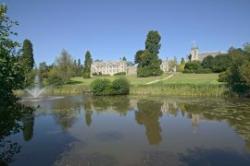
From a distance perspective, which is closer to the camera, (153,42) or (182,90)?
(182,90)

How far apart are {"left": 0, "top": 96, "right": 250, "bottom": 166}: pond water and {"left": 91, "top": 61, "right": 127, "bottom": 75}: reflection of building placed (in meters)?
96.3

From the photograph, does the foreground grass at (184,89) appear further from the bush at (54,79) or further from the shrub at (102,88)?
the bush at (54,79)

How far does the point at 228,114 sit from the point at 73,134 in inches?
558

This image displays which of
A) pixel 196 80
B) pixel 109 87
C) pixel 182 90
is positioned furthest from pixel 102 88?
pixel 196 80

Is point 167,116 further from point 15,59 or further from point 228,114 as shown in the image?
point 15,59

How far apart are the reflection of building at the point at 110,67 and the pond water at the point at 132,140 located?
96288mm

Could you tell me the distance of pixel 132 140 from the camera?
1451 cm

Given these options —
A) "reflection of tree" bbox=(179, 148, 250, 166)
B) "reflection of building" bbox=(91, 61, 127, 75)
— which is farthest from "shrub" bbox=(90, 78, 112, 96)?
"reflection of building" bbox=(91, 61, 127, 75)

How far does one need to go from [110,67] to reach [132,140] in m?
108

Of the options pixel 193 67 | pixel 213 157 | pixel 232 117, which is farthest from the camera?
pixel 193 67

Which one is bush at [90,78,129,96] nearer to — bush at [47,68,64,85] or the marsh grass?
the marsh grass

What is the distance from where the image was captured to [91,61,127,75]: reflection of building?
119 metres

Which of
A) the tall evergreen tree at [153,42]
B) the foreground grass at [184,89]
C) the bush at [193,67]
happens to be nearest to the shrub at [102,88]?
the foreground grass at [184,89]

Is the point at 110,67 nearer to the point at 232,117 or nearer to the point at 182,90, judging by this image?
the point at 182,90
